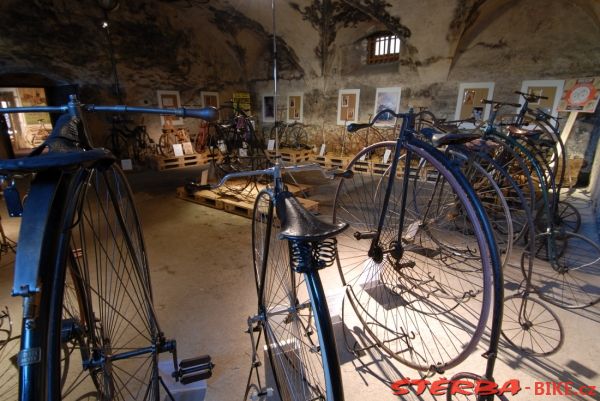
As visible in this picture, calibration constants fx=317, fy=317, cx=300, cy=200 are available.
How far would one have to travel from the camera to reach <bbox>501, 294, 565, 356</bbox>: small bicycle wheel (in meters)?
1.91

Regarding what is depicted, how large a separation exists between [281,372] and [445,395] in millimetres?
869

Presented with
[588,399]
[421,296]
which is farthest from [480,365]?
[421,296]

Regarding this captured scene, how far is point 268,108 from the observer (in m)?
9.38

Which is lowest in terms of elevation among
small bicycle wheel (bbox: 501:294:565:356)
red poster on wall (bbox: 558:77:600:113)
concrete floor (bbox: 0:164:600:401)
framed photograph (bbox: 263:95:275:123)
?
concrete floor (bbox: 0:164:600:401)

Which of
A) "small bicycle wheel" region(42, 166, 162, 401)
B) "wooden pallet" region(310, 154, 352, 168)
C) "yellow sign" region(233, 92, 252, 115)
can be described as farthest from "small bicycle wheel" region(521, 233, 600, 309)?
"yellow sign" region(233, 92, 252, 115)

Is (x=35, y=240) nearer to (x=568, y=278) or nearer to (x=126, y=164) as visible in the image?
(x=568, y=278)

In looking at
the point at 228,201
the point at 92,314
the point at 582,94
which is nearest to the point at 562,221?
the point at 582,94

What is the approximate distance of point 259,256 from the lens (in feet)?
6.03

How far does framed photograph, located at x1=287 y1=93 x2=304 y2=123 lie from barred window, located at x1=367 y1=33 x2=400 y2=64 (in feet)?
6.56

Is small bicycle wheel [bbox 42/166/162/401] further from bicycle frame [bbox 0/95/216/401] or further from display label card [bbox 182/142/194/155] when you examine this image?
display label card [bbox 182/142/194/155]

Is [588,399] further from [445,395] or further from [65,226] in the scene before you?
[65,226]

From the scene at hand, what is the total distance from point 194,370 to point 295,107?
774 centimetres

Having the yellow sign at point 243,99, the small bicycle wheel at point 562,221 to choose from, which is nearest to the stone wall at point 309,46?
the yellow sign at point 243,99

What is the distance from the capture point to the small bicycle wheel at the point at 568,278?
7.68ft
